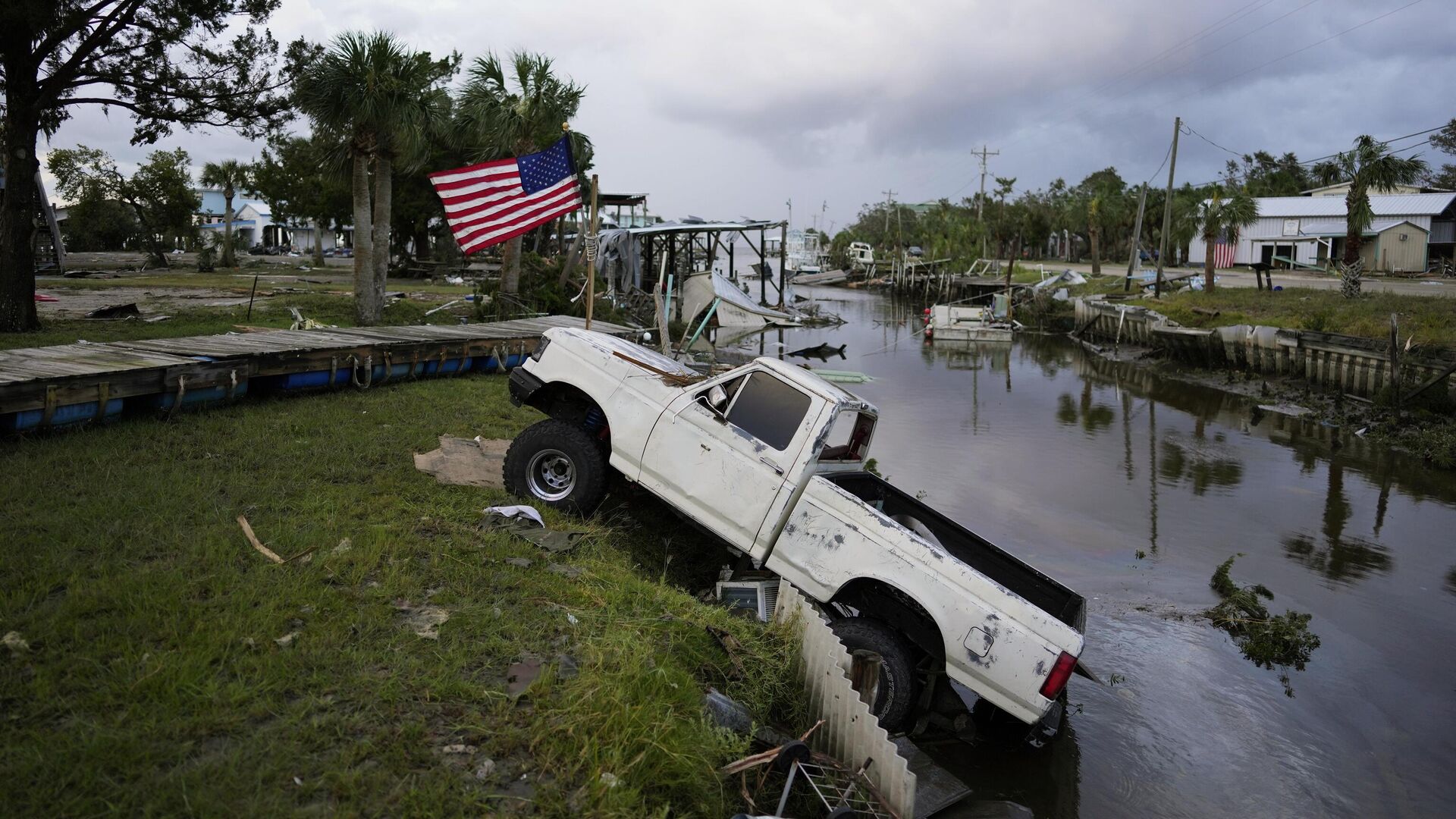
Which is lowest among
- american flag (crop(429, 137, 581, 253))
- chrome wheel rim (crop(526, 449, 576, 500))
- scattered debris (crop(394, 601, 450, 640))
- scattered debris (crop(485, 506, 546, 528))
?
scattered debris (crop(394, 601, 450, 640))

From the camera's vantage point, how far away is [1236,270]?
173ft

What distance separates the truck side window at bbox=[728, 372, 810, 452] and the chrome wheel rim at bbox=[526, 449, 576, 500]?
69.4 inches

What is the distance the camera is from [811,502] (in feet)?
22.0

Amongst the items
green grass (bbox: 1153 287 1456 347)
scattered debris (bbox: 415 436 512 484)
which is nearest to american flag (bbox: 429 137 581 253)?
scattered debris (bbox: 415 436 512 484)

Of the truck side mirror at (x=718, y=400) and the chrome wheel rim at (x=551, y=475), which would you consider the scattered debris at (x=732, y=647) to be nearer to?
the truck side mirror at (x=718, y=400)

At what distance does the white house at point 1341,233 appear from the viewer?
4597cm

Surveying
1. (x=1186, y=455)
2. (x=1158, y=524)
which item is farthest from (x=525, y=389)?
(x=1186, y=455)

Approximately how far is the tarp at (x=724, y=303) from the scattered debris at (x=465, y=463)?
20.4 meters

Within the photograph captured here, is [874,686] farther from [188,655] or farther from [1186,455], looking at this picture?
[1186,455]

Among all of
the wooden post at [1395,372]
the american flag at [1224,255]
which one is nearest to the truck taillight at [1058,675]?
the wooden post at [1395,372]

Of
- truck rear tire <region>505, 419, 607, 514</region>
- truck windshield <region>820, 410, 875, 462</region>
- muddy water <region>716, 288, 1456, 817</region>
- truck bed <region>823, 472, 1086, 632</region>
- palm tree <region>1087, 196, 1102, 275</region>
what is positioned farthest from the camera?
palm tree <region>1087, 196, 1102, 275</region>

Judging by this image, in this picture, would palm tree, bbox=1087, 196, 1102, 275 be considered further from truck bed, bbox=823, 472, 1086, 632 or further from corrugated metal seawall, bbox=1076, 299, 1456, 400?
truck bed, bbox=823, 472, 1086, 632

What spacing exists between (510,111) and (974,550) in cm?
1999

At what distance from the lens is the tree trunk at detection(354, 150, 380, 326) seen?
784 inches
